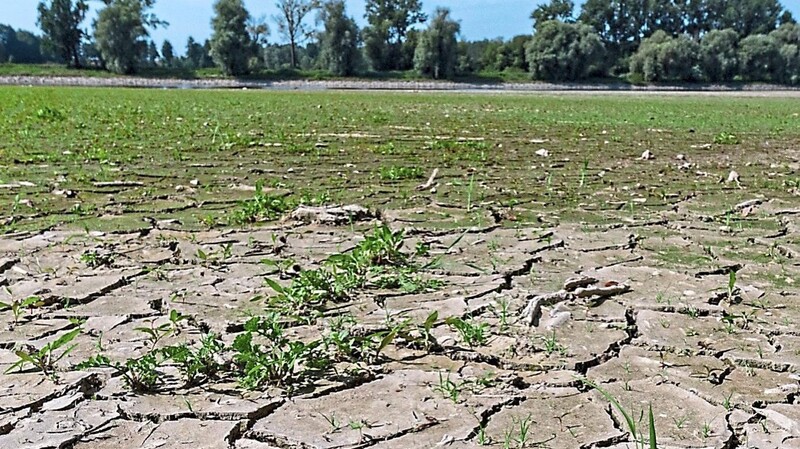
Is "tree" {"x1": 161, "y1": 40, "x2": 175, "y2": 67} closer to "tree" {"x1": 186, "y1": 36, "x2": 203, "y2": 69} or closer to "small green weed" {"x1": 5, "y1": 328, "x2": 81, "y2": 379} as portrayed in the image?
"tree" {"x1": 186, "y1": 36, "x2": 203, "y2": 69}

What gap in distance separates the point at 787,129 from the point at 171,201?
34.0 feet

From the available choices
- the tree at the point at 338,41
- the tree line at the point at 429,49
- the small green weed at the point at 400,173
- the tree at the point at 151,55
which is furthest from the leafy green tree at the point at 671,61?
the small green weed at the point at 400,173

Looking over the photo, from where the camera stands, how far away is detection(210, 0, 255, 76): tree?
189 feet

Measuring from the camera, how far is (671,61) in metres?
55.0

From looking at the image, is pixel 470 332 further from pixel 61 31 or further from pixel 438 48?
pixel 61 31

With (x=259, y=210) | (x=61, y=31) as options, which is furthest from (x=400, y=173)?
(x=61, y=31)

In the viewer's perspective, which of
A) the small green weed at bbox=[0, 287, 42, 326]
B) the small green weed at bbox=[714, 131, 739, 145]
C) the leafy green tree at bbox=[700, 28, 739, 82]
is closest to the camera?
the small green weed at bbox=[0, 287, 42, 326]

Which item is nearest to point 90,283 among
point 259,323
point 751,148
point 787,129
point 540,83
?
point 259,323

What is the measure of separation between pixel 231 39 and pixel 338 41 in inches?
333

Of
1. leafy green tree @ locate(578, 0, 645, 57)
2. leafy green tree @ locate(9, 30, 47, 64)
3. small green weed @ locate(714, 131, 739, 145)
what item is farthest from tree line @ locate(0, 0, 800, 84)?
small green weed @ locate(714, 131, 739, 145)

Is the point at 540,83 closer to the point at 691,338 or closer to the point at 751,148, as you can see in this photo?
the point at 751,148

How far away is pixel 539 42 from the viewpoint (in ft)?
193

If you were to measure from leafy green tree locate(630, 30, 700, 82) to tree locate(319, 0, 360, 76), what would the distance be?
897 inches

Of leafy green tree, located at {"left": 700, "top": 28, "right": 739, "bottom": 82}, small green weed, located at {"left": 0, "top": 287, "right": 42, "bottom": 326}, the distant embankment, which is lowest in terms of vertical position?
the distant embankment
